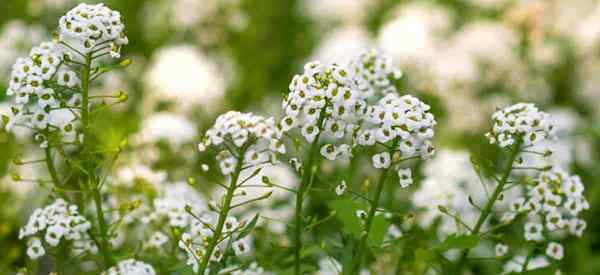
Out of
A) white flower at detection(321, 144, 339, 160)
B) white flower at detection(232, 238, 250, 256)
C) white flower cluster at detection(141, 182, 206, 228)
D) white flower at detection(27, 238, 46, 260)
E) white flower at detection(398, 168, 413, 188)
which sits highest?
white flower at detection(321, 144, 339, 160)

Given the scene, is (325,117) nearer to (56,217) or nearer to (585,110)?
(56,217)

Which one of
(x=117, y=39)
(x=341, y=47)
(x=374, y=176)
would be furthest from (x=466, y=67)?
(x=117, y=39)

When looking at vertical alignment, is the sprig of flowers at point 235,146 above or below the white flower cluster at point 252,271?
above

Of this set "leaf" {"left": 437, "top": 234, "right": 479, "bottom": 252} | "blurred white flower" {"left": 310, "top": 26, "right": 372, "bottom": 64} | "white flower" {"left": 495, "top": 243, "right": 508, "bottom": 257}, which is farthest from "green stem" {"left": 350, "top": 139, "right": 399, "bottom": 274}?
"blurred white flower" {"left": 310, "top": 26, "right": 372, "bottom": 64}

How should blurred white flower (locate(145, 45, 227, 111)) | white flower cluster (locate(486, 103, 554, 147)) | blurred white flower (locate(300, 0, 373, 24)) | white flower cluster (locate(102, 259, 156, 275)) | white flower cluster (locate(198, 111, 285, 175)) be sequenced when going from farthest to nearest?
blurred white flower (locate(300, 0, 373, 24))
blurred white flower (locate(145, 45, 227, 111))
white flower cluster (locate(102, 259, 156, 275))
white flower cluster (locate(486, 103, 554, 147))
white flower cluster (locate(198, 111, 285, 175))

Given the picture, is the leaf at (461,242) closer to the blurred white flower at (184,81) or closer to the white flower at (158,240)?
the white flower at (158,240)

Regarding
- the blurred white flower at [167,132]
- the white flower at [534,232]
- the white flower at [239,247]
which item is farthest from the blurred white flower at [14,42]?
the white flower at [534,232]

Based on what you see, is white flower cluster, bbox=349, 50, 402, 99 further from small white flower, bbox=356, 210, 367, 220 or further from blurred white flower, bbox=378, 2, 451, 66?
blurred white flower, bbox=378, 2, 451, 66
